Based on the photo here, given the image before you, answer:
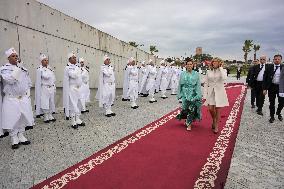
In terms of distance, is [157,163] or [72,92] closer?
[157,163]

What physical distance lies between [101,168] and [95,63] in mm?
10459

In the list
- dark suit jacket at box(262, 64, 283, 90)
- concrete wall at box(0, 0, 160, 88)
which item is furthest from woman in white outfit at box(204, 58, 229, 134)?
concrete wall at box(0, 0, 160, 88)

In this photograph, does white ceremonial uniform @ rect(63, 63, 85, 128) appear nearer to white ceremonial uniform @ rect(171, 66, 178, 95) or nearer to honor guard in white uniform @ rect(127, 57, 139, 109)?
honor guard in white uniform @ rect(127, 57, 139, 109)

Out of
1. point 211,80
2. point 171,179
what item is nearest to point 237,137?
point 211,80

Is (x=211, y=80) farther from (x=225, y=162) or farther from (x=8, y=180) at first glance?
(x=8, y=180)

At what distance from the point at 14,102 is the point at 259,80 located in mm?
8564

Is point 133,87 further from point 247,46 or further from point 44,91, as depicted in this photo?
point 247,46

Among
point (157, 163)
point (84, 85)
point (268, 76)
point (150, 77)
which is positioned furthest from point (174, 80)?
point (157, 163)

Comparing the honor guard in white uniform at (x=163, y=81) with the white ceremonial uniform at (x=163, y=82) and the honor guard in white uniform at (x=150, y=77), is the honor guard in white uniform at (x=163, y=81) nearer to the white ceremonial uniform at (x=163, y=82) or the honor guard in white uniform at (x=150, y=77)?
the white ceremonial uniform at (x=163, y=82)

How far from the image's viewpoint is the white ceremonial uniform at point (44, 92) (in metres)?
9.26

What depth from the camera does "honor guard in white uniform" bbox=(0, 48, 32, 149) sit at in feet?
21.1

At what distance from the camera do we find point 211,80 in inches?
314

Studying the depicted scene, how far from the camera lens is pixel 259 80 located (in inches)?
443

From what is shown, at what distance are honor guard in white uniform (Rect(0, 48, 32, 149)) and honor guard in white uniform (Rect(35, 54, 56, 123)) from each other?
246 centimetres
